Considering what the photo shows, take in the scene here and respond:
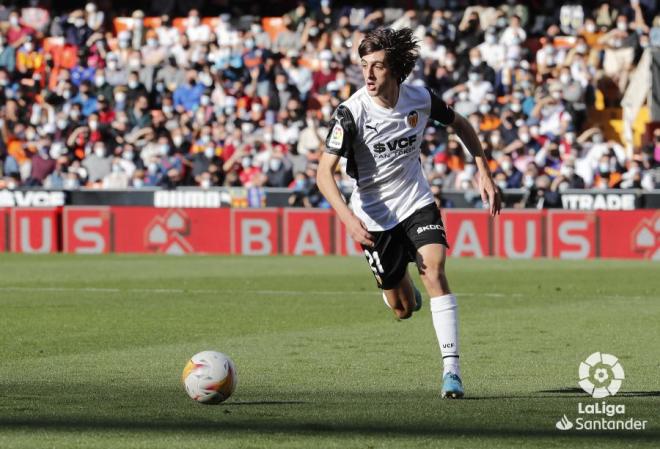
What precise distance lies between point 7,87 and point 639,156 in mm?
15647

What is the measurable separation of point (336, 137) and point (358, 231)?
2.62 ft

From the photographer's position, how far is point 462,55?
3038cm

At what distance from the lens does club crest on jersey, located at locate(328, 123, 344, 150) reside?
883 cm

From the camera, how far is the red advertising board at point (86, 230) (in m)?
28.3

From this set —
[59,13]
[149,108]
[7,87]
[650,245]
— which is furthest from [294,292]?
[59,13]

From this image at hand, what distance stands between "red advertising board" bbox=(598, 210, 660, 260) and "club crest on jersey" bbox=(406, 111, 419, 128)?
52.9 feet

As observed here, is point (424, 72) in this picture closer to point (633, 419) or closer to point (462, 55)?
point (462, 55)

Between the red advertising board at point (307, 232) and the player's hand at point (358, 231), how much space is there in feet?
60.2

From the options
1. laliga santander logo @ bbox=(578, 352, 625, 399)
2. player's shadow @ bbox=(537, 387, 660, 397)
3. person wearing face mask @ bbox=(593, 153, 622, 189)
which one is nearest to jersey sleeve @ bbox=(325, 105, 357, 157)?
player's shadow @ bbox=(537, 387, 660, 397)

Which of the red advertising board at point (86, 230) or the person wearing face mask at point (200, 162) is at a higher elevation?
the person wearing face mask at point (200, 162)

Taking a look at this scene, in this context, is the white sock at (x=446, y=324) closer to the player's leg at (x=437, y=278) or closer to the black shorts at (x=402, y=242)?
the player's leg at (x=437, y=278)

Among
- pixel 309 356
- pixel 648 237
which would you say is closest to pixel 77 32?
pixel 648 237

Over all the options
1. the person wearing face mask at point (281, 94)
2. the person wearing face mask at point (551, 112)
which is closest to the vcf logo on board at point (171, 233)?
the person wearing face mask at point (281, 94)

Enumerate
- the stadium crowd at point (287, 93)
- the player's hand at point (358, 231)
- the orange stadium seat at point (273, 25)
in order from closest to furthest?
the player's hand at point (358, 231)
the stadium crowd at point (287, 93)
the orange stadium seat at point (273, 25)
